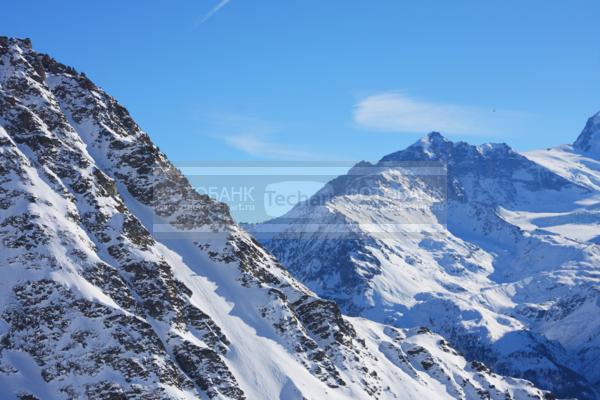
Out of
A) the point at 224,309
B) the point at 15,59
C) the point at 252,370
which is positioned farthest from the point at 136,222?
the point at 15,59

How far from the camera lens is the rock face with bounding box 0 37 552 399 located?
133 m

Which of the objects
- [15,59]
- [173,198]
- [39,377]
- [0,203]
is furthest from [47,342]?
[15,59]

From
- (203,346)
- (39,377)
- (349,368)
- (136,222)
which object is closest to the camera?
(39,377)

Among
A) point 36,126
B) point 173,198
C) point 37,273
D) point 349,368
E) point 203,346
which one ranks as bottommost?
point 349,368

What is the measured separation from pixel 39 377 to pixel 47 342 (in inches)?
247

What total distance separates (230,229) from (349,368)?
44.5m

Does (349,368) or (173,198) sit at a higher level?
(173,198)

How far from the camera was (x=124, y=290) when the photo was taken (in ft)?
488

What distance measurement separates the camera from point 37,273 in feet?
455

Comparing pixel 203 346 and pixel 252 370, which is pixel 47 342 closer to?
pixel 203 346

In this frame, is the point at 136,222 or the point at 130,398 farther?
the point at 136,222

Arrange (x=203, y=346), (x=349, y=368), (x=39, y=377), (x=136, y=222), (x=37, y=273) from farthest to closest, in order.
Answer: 1. (x=349, y=368)
2. (x=136, y=222)
3. (x=203, y=346)
4. (x=37, y=273)
5. (x=39, y=377)

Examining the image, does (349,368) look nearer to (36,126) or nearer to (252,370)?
(252,370)

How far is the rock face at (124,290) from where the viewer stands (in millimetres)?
132750
